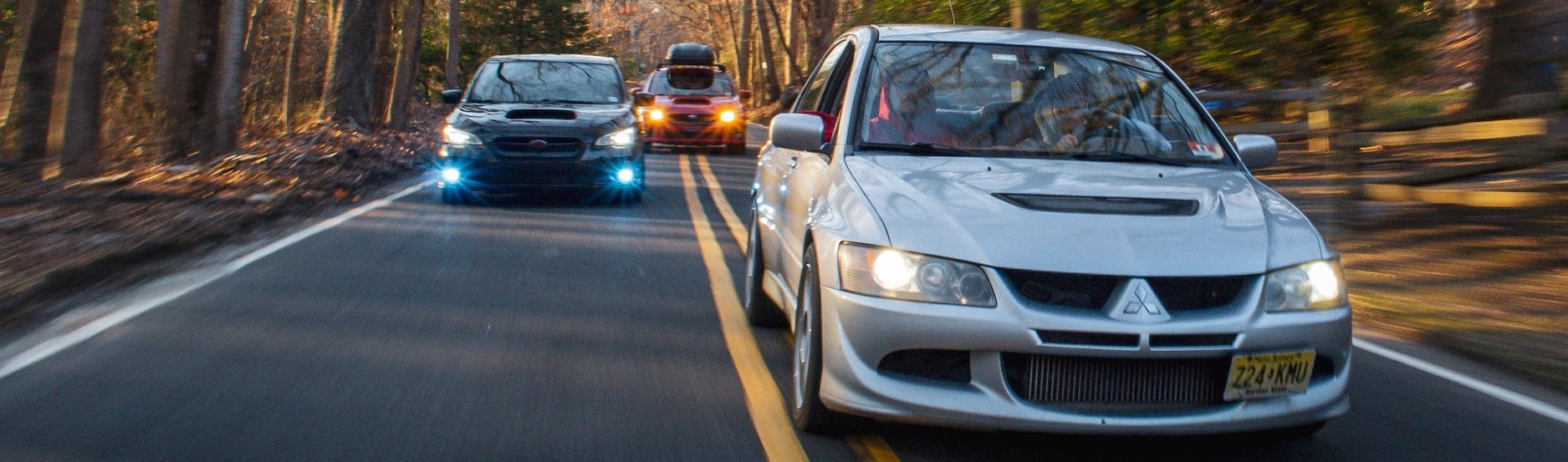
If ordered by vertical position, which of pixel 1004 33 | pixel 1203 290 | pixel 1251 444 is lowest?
pixel 1251 444

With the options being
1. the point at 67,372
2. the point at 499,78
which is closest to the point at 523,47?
the point at 499,78

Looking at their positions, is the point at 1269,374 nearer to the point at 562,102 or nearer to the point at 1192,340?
the point at 1192,340

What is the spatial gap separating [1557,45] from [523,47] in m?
50.0

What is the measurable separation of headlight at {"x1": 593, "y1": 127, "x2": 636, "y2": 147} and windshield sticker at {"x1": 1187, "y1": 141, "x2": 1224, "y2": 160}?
327 inches

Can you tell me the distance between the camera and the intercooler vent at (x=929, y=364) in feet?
14.4

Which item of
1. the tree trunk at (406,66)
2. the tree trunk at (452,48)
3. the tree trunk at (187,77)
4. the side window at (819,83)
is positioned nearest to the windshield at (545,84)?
the tree trunk at (187,77)

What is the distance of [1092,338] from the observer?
13.9 ft

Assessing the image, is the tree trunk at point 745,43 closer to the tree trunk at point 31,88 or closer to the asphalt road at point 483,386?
the tree trunk at point 31,88

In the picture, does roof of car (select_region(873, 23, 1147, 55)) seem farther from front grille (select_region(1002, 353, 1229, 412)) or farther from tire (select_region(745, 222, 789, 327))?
front grille (select_region(1002, 353, 1229, 412))

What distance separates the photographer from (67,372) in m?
6.01

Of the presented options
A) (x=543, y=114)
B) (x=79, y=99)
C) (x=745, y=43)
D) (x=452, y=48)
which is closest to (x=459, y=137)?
(x=543, y=114)

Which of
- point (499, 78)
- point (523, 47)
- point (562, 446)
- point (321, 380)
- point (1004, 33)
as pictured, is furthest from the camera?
point (523, 47)

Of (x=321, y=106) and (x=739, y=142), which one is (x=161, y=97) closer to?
(x=321, y=106)

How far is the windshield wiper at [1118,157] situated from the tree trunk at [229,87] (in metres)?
14.6
